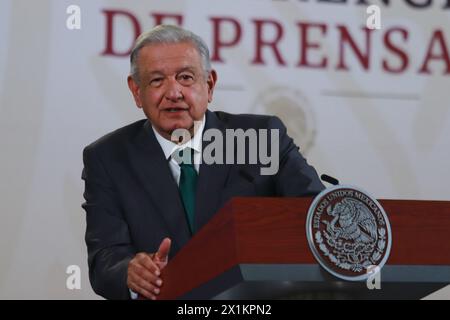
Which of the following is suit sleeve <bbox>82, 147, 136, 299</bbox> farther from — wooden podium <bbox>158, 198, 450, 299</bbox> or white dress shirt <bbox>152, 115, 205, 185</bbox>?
wooden podium <bbox>158, 198, 450, 299</bbox>

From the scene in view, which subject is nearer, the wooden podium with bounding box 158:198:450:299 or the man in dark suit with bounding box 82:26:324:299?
the wooden podium with bounding box 158:198:450:299

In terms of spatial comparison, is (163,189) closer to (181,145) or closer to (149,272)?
(181,145)

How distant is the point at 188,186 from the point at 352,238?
2.60ft

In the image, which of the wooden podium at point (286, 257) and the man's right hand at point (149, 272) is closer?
the wooden podium at point (286, 257)

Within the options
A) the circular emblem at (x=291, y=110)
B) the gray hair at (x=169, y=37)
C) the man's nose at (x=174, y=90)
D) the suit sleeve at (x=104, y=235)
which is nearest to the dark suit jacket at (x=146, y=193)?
the suit sleeve at (x=104, y=235)

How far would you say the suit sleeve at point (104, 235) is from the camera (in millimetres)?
1996

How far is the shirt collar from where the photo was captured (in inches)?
90.8

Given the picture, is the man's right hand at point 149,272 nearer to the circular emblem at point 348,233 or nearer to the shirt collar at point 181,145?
the circular emblem at point 348,233

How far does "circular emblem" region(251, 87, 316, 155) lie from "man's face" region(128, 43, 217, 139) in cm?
102

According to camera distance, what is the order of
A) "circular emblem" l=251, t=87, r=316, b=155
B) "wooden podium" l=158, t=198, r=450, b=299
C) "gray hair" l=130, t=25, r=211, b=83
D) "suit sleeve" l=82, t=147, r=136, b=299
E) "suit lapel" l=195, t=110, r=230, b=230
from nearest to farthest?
"wooden podium" l=158, t=198, r=450, b=299
"suit sleeve" l=82, t=147, r=136, b=299
"suit lapel" l=195, t=110, r=230, b=230
"gray hair" l=130, t=25, r=211, b=83
"circular emblem" l=251, t=87, r=316, b=155

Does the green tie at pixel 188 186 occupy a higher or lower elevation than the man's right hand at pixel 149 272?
higher

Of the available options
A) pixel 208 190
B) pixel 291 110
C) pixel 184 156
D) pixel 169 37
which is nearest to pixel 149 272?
pixel 208 190

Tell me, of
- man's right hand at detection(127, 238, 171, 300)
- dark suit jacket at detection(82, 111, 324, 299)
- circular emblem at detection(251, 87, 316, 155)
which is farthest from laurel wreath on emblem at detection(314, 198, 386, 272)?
circular emblem at detection(251, 87, 316, 155)

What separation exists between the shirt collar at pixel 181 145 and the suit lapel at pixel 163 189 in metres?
0.02
